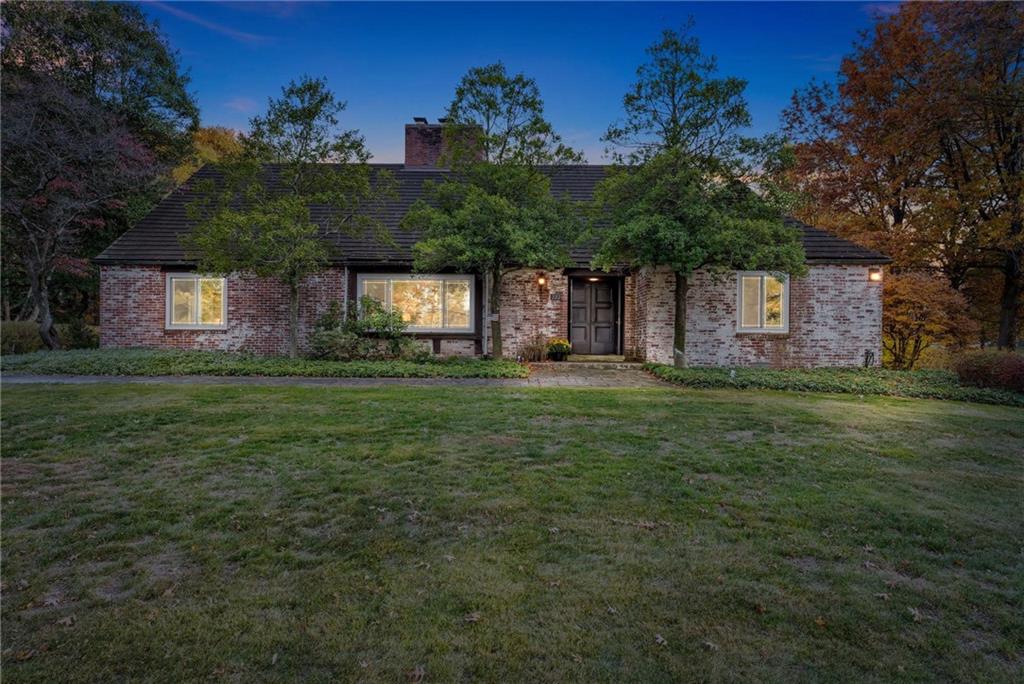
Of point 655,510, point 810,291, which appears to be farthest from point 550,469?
point 810,291

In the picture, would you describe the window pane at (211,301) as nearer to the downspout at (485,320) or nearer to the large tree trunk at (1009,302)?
the downspout at (485,320)

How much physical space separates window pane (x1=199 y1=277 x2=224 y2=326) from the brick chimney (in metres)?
7.45

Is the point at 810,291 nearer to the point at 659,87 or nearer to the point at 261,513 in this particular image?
the point at 659,87

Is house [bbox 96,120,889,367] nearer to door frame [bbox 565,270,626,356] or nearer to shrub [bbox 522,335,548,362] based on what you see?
shrub [bbox 522,335,548,362]

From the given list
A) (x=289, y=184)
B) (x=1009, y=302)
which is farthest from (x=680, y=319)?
(x=1009, y=302)

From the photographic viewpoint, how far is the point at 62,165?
49.8ft

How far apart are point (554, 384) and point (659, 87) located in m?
6.87

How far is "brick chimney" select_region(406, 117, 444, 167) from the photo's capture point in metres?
18.0

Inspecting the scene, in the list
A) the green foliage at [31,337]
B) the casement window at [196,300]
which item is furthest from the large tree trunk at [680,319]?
the green foliage at [31,337]

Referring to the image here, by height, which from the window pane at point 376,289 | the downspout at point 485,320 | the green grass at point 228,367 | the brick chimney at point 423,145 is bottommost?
the green grass at point 228,367

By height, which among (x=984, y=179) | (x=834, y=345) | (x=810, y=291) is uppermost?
(x=984, y=179)

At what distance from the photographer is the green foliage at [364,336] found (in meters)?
13.0

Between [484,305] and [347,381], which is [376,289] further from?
[347,381]

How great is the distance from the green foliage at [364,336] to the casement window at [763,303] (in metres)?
8.41
